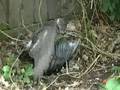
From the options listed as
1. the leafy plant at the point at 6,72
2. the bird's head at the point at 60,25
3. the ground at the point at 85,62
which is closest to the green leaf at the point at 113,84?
the ground at the point at 85,62

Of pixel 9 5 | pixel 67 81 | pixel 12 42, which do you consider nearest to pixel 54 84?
pixel 67 81

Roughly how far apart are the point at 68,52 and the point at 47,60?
0.81 ft

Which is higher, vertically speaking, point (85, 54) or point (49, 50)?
point (49, 50)

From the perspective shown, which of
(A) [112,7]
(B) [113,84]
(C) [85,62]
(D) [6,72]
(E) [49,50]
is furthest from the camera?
(A) [112,7]

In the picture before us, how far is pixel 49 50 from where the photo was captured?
8.87 feet

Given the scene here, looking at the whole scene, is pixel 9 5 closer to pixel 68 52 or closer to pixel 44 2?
pixel 44 2

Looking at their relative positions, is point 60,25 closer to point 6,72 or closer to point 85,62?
point 85,62

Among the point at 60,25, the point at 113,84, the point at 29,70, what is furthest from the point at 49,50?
the point at 113,84

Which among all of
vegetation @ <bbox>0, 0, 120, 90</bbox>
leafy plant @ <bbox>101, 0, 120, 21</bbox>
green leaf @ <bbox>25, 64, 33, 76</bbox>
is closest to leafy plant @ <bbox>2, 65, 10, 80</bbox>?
vegetation @ <bbox>0, 0, 120, 90</bbox>

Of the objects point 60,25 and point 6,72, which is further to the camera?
point 60,25

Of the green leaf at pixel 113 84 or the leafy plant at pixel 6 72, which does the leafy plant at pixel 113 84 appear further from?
the leafy plant at pixel 6 72

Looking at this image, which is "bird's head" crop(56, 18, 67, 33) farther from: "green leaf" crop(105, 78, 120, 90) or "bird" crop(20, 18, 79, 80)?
"green leaf" crop(105, 78, 120, 90)

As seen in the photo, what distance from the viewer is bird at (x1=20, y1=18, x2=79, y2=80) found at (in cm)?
264

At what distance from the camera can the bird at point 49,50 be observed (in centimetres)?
264
